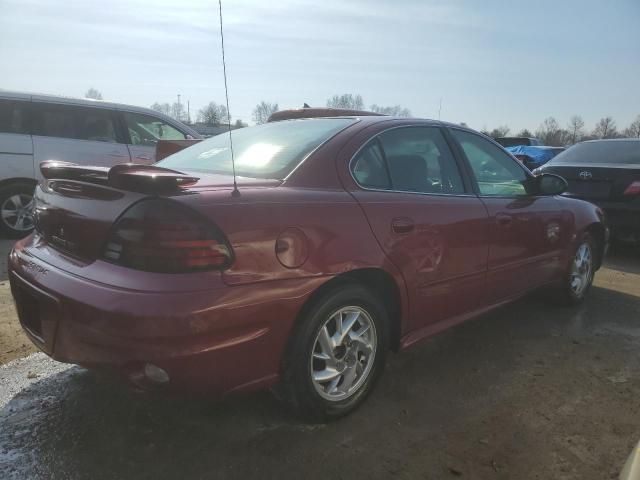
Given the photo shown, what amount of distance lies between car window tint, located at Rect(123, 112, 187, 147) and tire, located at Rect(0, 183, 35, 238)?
4.87ft

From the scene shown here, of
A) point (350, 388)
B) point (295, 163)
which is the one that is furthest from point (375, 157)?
point (350, 388)

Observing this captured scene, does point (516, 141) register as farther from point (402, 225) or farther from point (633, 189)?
point (402, 225)

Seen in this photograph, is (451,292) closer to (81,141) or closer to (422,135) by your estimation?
(422,135)

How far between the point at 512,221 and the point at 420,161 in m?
0.88

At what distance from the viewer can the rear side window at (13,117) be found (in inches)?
248

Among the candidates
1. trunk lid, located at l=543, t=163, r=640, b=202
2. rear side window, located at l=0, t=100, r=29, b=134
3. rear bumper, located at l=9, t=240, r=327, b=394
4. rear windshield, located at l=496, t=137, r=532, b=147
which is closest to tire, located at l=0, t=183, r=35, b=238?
rear side window, located at l=0, t=100, r=29, b=134

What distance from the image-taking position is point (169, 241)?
195 centimetres

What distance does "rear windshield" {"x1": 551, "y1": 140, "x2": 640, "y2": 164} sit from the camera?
6.46 m

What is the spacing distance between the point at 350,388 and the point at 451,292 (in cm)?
88

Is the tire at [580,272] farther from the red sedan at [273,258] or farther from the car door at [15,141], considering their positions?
the car door at [15,141]

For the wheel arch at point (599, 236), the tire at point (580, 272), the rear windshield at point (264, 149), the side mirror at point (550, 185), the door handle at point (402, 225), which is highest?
the rear windshield at point (264, 149)

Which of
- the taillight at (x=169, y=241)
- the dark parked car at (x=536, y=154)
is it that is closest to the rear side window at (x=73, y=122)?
the taillight at (x=169, y=241)

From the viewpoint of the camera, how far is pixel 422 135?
10.3 ft

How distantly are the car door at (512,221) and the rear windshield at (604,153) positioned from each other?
3.14 m
